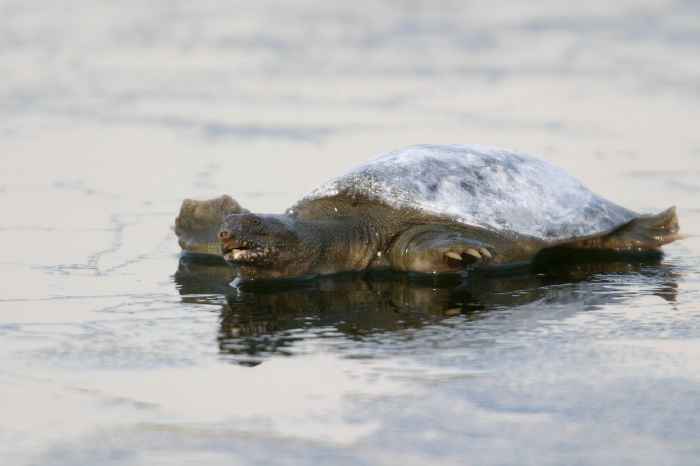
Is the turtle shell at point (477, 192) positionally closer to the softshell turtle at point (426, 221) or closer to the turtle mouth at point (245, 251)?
the softshell turtle at point (426, 221)

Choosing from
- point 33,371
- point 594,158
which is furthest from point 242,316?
point 594,158

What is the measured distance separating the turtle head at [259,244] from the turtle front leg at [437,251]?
0.66 meters

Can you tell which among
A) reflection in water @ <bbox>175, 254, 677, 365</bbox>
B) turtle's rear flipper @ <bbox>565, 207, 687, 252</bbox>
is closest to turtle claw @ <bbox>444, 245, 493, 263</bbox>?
reflection in water @ <bbox>175, 254, 677, 365</bbox>

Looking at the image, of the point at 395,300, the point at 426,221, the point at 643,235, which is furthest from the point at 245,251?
the point at 643,235

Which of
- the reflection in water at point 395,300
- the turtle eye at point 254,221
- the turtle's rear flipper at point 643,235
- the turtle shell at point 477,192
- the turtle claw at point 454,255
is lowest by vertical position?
the reflection in water at point 395,300

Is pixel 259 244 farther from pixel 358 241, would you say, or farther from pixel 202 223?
pixel 202 223

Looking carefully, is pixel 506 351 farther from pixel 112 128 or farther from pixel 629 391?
pixel 112 128

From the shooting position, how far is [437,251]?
5.86 m

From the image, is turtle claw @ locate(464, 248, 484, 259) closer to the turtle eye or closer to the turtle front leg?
the turtle front leg

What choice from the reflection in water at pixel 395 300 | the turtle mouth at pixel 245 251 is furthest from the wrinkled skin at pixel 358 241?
the reflection in water at pixel 395 300

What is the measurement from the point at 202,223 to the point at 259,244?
120 cm

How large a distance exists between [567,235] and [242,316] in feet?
8.21

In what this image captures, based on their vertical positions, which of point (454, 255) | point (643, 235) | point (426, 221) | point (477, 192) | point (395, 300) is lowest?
point (395, 300)

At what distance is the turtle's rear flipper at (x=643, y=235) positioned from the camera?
270 inches
